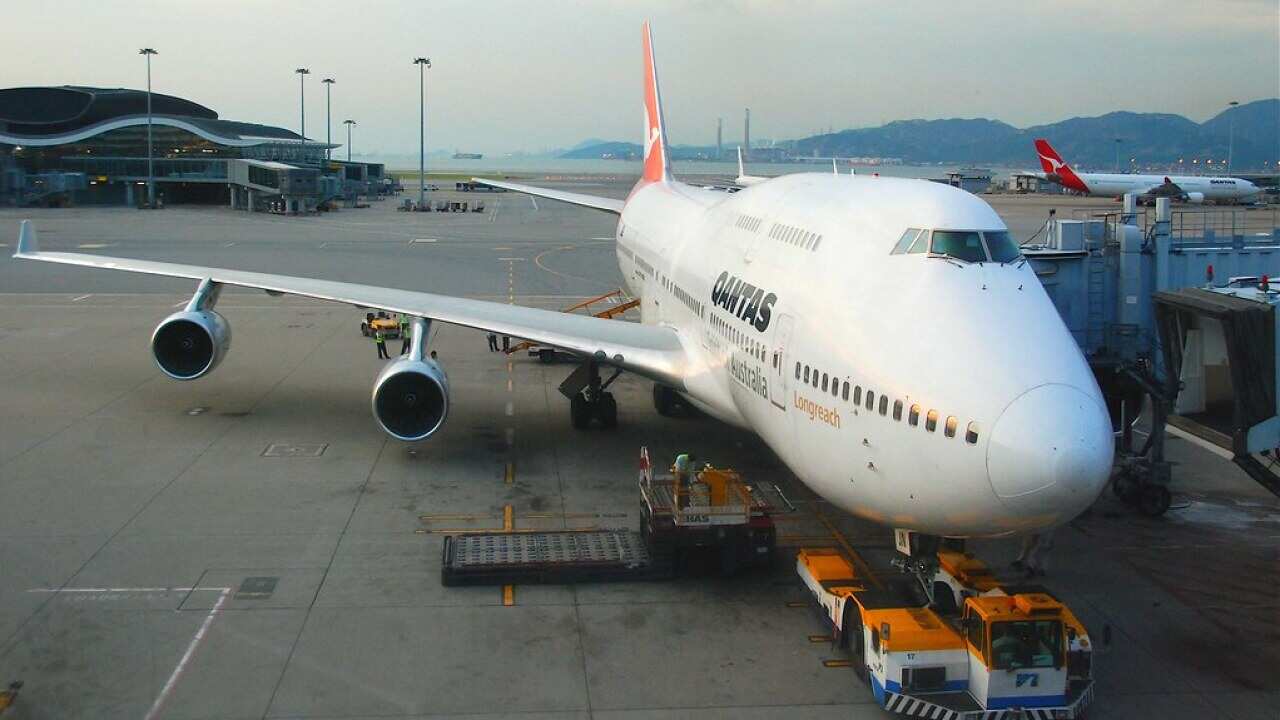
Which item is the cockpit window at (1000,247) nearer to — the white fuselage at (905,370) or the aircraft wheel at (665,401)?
the white fuselage at (905,370)

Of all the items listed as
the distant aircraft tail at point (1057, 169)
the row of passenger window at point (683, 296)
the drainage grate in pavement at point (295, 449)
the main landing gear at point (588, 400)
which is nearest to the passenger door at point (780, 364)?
the row of passenger window at point (683, 296)

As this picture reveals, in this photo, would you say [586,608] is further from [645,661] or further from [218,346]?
[218,346]

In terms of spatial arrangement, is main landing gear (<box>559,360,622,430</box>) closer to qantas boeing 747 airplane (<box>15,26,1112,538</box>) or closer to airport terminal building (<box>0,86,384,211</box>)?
qantas boeing 747 airplane (<box>15,26,1112,538</box>)

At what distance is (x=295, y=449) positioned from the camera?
21984 millimetres

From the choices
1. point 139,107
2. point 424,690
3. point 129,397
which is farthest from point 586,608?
point 139,107

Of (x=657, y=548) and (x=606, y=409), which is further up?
(x=606, y=409)

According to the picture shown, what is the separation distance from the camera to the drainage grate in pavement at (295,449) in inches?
851

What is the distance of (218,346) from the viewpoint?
2400 centimetres

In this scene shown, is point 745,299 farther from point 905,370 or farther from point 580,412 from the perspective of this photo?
point 580,412

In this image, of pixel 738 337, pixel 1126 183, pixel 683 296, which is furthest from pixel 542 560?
pixel 1126 183

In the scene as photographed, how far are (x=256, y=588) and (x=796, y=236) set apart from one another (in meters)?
8.33

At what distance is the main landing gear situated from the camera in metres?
23.7

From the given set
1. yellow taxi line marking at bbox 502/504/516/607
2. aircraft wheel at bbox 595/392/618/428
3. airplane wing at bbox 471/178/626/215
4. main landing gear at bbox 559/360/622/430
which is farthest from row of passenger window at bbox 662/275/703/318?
airplane wing at bbox 471/178/626/215

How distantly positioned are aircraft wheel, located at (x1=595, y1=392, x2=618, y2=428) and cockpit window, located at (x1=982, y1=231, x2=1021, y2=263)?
37.6ft
